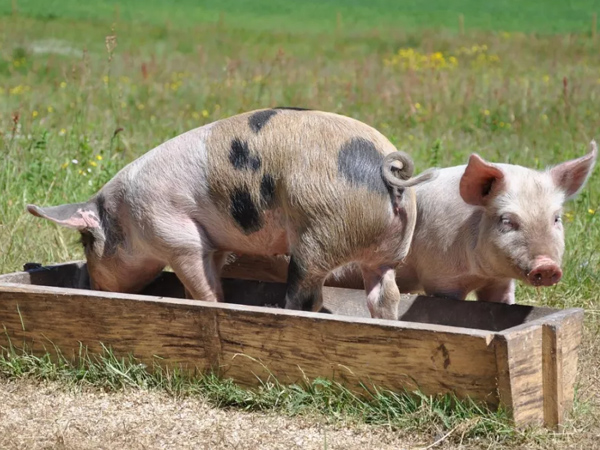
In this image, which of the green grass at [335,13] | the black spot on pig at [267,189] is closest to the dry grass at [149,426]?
the black spot on pig at [267,189]

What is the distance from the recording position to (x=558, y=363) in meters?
3.51

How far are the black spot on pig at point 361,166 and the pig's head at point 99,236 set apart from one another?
131 cm

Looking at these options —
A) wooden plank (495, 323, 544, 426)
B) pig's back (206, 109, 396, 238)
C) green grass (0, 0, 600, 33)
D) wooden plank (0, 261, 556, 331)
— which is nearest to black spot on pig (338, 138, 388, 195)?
pig's back (206, 109, 396, 238)

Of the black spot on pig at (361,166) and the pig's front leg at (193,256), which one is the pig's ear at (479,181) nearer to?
the black spot on pig at (361,166)

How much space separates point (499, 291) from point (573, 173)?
786 mm

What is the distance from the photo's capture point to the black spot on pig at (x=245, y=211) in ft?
13.9

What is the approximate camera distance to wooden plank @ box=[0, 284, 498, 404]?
352 cm

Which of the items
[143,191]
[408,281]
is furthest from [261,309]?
[408,281]

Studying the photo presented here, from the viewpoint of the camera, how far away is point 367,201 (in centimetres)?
402

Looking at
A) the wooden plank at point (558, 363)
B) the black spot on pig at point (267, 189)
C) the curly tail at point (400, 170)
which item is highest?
the curly tail at point (400, 170)

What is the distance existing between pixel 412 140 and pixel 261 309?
17.0 ft

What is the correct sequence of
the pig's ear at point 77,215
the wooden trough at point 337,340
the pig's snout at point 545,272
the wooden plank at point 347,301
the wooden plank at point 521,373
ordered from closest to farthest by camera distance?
the wooden plank at point 521,373, the wooden trough at point 337,340, the pig's snout at point 545,272, the wooden plank at point 347,301, the pig's ear at point 77,215

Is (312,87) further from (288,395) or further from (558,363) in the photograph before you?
(558,363)

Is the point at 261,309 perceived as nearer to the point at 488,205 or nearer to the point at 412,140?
the point at 488,205
